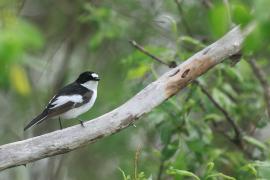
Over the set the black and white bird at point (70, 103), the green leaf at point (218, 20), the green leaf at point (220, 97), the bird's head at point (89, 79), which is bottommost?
the green leaf at point (220, 97)

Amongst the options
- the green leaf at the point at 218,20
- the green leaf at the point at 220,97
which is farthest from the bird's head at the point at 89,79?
the green leaf at the point at 218,20

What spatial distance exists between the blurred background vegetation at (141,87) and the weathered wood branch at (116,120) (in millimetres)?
277

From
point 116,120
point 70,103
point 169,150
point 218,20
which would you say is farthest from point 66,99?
point 218,20

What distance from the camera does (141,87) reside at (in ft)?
15.1

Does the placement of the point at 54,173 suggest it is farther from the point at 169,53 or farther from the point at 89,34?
the point at 169,53

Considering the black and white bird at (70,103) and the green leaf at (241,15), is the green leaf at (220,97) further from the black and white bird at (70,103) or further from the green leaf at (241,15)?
the green leaf at (241,15)

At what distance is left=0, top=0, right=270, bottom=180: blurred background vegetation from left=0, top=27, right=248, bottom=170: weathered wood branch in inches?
10.9

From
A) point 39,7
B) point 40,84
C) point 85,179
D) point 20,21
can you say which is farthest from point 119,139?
point 20,21

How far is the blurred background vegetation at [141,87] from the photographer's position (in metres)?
4.86

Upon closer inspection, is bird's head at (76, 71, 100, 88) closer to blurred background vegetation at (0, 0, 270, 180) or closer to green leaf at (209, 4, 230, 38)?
blurred background vegetation at (0, 0, 270, 180)

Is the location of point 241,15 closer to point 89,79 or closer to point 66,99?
point 66,99

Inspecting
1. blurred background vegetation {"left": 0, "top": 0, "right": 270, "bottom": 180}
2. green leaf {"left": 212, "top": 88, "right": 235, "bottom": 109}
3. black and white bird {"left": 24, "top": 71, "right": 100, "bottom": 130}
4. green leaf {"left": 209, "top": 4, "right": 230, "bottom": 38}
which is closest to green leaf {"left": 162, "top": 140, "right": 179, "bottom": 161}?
blurred background vegetation {"left": 0, "top": 0, "right": 270, "bottom": 180}

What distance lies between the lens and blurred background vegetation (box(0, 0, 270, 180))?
15.9ft

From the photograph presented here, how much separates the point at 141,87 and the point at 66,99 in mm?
542
